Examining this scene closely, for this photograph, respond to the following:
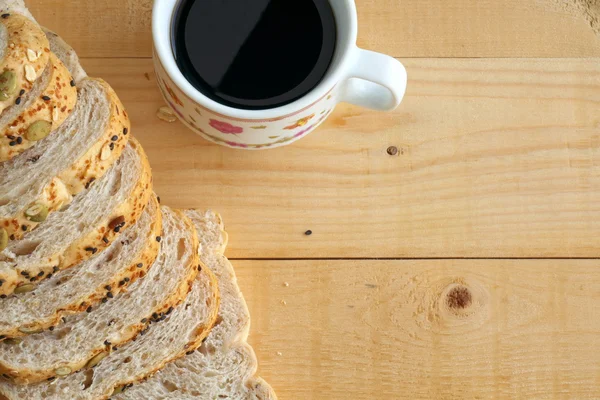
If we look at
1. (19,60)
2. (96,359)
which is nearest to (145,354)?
(96,359)

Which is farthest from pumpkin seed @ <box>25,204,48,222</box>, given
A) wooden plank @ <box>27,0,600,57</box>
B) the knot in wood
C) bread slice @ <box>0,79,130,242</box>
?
the knot in wood

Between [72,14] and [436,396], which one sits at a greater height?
[72,14]

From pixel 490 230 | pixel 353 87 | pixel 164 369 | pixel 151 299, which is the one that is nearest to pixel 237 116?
pixel 353 87

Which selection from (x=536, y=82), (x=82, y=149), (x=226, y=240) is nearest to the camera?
A: (x=82, y=149)

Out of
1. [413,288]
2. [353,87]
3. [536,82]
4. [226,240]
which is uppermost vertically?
[353,87]

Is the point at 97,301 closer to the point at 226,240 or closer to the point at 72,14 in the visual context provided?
the point at 226,240

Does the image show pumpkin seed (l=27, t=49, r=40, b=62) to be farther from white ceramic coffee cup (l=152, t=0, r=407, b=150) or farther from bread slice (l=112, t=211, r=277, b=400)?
bread slice (l=112, t=211, r=277, b=400)

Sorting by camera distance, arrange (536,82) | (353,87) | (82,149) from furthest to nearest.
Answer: (536,82) < (353,87) < (82,149)
